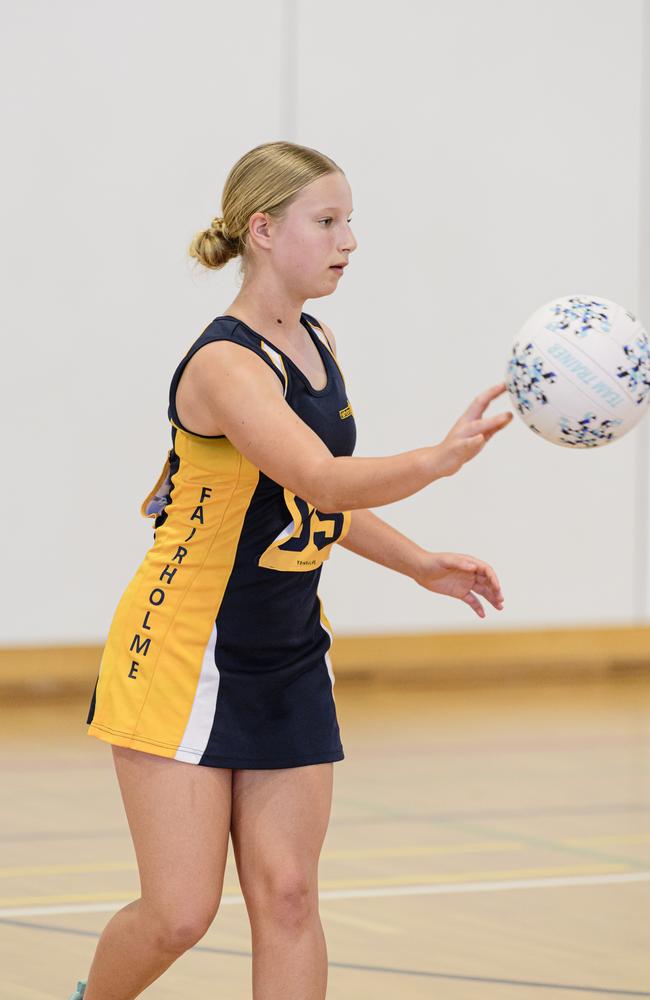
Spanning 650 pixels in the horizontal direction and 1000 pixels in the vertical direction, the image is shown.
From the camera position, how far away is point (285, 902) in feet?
9.61

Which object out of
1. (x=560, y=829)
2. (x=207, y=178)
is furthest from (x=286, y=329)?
(x=207, y=178)

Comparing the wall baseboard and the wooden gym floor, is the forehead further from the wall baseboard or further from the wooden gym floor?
the wall baseboard

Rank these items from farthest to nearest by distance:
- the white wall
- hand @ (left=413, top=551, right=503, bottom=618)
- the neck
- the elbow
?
the white wall
hand @ (left=413, top=551, right=503, bottom=618)
the neck
the elbow

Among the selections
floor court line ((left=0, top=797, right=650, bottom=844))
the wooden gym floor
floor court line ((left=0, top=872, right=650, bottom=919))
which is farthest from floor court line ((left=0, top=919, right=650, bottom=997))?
floor court line ((left=0, top=797, right=650, bottom=844))

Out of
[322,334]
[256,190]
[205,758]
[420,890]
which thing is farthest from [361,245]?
[205,758]

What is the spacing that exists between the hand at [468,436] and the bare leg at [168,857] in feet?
2.39

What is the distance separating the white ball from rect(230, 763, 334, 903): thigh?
0.69 m

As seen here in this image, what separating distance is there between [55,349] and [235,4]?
5.74 ft

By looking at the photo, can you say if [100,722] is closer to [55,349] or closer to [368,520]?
[368,520]

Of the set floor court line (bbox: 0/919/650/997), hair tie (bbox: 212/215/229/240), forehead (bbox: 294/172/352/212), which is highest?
forehead (bbox: 294/172/352/212)

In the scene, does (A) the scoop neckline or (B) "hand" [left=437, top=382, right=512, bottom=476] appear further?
(A) the scoop neckline

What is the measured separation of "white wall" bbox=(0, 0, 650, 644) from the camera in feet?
26.0

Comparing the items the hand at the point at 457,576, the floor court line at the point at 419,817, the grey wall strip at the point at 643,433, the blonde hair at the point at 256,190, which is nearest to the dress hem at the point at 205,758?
the hand at the point at 457,576

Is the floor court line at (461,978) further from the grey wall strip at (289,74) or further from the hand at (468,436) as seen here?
the grey wall strip at (289,74)
